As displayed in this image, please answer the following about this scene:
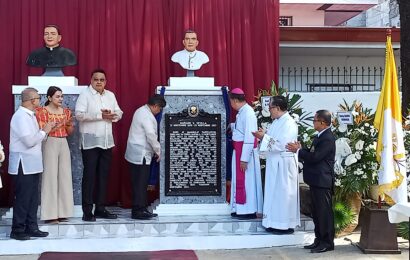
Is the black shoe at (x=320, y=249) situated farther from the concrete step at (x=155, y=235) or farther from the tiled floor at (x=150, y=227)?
the tiled floor at (x=150, y=227)

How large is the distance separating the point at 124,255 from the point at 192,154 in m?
1.66

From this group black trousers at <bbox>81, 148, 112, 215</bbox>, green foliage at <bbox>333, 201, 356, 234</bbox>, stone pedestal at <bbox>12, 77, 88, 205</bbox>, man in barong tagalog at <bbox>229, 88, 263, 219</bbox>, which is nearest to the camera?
black trousers at <bbox>81, 148, 112, 215</bbox>

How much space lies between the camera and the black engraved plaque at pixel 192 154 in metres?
7.21

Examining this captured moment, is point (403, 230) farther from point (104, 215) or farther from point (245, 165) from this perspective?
point (104, 215)

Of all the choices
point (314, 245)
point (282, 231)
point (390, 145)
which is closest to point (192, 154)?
point (282, 231)

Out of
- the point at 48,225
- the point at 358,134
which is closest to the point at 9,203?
the point at 48,225

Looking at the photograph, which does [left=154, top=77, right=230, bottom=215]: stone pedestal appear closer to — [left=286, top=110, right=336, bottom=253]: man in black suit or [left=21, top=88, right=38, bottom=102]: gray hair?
[left=286, top=110, right=336, bottom=253]: man in black suit

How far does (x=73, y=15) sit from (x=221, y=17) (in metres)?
2.16

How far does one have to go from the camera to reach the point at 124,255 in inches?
242

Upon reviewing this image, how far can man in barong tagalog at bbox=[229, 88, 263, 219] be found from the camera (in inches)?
269

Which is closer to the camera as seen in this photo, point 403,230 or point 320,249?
point 320,249

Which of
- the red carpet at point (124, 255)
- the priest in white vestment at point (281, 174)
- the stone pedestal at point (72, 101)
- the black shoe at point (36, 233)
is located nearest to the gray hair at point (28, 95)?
the stone pedestal at point (72, 101)

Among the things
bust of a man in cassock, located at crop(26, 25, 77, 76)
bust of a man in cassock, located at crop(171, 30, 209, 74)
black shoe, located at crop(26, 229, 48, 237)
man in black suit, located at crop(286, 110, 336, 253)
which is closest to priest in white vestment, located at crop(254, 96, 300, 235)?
man in black suit, located at crop(286, 110, 336, 253)

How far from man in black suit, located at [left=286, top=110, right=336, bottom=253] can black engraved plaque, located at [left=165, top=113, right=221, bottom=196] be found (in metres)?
1.29
